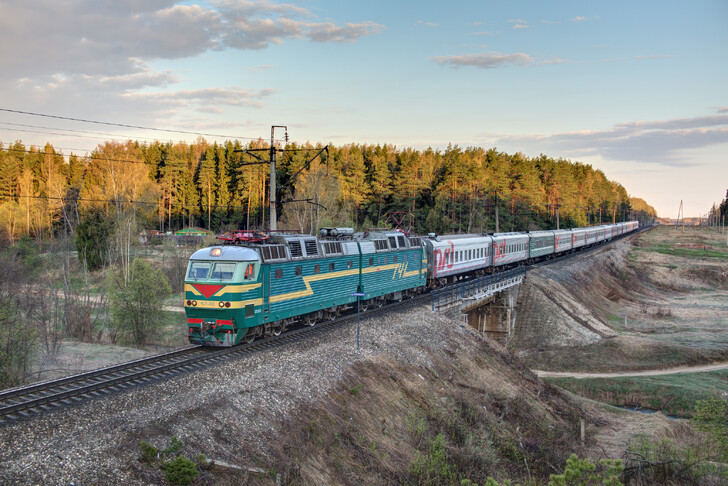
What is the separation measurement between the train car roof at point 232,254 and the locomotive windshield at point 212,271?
0.62 feet

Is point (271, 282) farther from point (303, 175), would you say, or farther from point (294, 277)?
point (303, 175)

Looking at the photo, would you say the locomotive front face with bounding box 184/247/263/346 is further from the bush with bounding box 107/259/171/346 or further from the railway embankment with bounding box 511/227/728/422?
the railway embankment with bounding box 511/227/728/422

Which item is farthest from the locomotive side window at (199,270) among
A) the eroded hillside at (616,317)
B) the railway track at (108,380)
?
the eroded hillside at (616,317)

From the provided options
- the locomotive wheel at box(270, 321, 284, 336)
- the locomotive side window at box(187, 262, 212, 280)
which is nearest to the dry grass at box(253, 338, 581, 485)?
the locomotive wheel at box(270, 321, 284, 336)

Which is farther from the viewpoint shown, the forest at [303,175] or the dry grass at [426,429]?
the forest at [303,175]

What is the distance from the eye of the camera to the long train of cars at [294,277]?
1861cm

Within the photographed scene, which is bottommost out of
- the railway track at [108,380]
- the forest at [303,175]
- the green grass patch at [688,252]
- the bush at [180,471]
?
the green grass patch at [688,252]

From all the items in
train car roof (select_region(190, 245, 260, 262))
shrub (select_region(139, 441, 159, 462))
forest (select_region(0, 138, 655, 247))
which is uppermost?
forest (select_region(0, 138, 655, 247))

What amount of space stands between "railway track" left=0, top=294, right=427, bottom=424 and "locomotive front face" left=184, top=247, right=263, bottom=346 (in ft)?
2.27

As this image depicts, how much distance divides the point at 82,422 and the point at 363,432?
7.82 metres

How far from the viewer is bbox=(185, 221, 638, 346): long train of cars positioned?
18609 mm

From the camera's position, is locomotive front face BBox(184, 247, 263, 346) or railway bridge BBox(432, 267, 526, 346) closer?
locomotive front face BBox(184, 247, 263, 346)

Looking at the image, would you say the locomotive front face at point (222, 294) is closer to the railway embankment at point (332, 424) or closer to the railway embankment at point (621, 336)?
the railway embankment at point (332, 424)

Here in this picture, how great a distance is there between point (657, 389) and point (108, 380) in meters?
31.0
